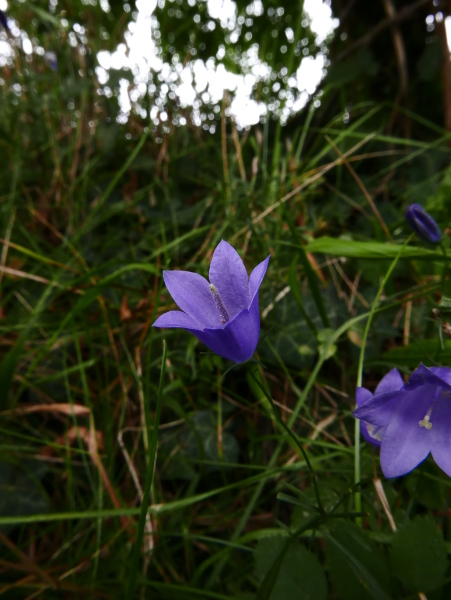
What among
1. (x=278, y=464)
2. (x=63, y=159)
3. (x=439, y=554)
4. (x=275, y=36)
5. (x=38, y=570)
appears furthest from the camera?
(x=275, y=36)

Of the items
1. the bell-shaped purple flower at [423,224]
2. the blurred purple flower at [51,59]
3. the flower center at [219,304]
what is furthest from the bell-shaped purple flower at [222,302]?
the blurred purple flower at [51,59]

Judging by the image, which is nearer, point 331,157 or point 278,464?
point 278,464

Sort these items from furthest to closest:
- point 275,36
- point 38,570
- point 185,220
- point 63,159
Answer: point 275,36
point 63,159
point 185,220
point 38,570

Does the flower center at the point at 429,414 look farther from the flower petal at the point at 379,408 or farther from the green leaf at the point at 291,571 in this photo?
the green leaf at the point at 291,571

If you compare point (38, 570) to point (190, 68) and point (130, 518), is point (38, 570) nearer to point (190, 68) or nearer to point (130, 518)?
point (130, 518)

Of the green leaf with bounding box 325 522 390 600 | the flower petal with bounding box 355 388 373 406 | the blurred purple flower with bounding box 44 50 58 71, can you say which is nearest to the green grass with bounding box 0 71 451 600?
the green leaf with bounding box 325 522 390 600

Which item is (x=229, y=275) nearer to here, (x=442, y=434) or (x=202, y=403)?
(x=442, y=434)

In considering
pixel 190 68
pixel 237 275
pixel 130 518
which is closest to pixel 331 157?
pixel 190 68

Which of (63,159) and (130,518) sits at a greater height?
(63,159)

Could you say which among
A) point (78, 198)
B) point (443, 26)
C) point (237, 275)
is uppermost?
point (443, 26)
